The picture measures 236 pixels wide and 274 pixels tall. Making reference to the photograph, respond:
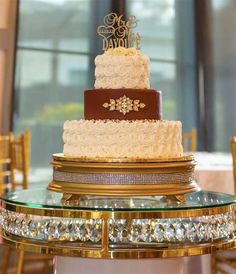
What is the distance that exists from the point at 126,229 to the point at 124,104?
1.25 feet

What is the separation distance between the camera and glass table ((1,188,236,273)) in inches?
32.5

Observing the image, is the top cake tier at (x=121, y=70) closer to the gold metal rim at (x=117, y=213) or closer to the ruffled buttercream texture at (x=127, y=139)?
the ruffled buttercream texture at (x=127, y=139)

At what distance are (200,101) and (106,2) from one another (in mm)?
1567

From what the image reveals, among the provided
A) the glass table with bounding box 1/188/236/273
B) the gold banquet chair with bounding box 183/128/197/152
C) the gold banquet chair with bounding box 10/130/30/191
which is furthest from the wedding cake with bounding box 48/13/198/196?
the gold banquet chair with bounding box 183/128/197/152

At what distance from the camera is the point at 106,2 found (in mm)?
4855

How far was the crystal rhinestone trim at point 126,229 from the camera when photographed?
2.79 ft

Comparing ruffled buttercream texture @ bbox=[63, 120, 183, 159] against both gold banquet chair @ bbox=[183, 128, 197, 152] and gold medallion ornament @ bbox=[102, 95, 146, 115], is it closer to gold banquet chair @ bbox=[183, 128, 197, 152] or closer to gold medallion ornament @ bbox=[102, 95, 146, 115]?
gold medallion ornament @ bbox=[102, 95, 146, 115]

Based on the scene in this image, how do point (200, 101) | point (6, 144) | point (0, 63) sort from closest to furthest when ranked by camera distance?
1. point (6, 144)
2. point (0, 63)
3. point (200, 101)

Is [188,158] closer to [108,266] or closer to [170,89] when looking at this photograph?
[108,266]

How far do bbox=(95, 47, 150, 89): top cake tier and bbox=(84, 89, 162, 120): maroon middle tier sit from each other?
3 centimetres

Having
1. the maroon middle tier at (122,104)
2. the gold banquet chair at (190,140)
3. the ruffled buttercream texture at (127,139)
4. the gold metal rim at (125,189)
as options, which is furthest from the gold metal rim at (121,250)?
the gold banquet chair at (190,140)

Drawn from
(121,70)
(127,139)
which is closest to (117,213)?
(127,139)

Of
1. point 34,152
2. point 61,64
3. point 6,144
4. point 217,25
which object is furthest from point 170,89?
point 6,144

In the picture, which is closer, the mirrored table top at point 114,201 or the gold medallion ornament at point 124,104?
the mirrored table top at point 114,201
